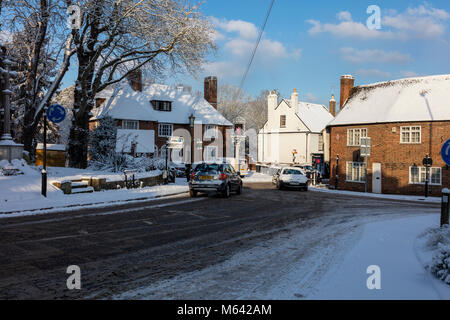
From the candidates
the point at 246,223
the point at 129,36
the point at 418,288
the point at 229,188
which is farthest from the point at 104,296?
the point at 129,36

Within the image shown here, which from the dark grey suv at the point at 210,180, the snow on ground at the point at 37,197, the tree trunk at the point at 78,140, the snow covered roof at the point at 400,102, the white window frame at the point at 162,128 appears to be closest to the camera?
the snow on ground at the point at 37,197

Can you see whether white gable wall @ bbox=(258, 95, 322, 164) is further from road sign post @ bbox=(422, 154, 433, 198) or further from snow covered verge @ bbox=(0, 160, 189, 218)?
snow covered verge @ bbox=(0, 160, 189, 218)

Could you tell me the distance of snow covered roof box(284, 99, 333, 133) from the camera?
172ft

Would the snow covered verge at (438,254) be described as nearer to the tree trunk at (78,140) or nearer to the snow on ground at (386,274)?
the snow on ground at (386,274)

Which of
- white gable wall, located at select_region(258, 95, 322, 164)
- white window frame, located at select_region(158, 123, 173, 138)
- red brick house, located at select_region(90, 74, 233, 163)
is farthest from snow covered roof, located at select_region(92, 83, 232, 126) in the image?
white gable wall, located at select_region(258, 95, 322, 164)

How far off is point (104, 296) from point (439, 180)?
2939cm

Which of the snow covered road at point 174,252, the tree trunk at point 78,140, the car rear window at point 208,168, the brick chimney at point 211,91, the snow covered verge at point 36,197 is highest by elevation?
the brick chimney at point 211,91

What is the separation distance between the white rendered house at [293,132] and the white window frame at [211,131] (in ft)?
35.2

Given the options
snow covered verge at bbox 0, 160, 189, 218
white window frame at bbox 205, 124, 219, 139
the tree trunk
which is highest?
white window frame at bbox 205, 124, 219, 139

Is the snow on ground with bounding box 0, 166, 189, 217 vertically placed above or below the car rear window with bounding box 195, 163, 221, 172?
below

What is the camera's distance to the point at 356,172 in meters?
32.6

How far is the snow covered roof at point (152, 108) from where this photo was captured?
40.8m

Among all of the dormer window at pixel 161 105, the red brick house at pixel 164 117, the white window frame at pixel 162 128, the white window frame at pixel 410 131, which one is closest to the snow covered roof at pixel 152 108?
the red brick house at pixel 164 117

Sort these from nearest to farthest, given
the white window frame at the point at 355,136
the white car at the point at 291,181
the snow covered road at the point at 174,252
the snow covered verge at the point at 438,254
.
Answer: the snow covered road at the point at 174,252
the snow covered verge at the point at 438,254
the white car at the point at 291,181
the white window frame at the point at 355,136
